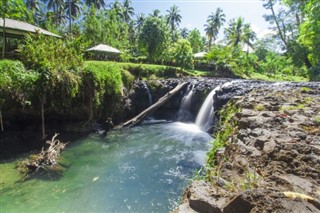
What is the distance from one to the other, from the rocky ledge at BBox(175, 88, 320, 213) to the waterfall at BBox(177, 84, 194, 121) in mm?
10793

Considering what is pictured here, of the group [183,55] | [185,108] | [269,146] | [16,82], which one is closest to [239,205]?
[269,146]

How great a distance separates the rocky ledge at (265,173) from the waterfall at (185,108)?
10793mm

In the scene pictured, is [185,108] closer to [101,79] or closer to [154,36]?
[101,79]

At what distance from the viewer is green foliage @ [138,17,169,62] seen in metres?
25.3

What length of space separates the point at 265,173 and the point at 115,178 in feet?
18.3

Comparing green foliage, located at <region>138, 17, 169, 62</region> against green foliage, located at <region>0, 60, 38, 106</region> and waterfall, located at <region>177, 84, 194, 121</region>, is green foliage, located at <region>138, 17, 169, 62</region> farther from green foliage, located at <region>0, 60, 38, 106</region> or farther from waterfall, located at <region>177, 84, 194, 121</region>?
green foliage, located at <region>0, 60, 38, 106</region>

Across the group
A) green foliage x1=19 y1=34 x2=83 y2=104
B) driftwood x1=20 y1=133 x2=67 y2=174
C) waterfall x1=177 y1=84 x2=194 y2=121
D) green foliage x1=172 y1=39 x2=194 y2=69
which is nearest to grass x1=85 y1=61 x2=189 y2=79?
green foliage x1=172 y1=39 x2=194 y2=69

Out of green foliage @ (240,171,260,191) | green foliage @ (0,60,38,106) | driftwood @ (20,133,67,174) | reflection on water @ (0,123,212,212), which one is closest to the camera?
green foliage @ (240,171,260,191)

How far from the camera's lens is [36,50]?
10867 millimetres

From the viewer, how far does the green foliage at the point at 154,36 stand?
2527cm

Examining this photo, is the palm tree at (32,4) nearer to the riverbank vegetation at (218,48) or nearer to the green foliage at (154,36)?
the riverbank vegetation at (218,48)

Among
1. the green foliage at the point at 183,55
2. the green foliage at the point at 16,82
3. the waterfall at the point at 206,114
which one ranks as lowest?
the waterfall at the point at 206,114

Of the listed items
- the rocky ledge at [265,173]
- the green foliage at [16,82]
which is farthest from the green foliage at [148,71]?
the rocky ledge at [265,173]

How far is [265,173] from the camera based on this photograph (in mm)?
3689
